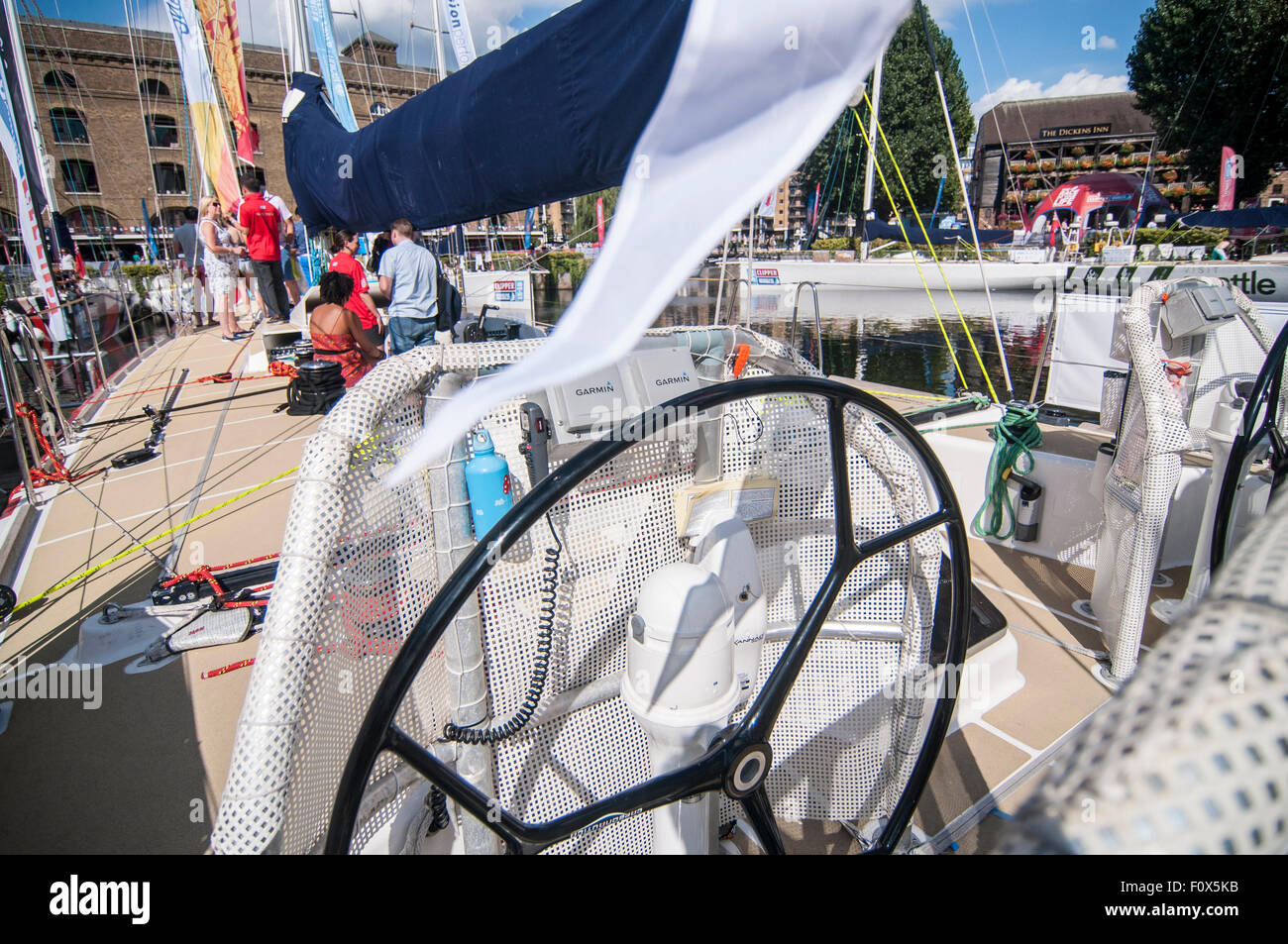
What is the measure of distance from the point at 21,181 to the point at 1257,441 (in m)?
10.5

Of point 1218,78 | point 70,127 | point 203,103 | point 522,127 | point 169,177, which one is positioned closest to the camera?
point 522,127

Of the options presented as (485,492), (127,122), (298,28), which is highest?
(127,122)

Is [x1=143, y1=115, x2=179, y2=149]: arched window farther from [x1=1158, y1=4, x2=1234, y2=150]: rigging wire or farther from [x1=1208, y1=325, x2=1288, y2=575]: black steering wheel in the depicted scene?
[x1=1158, y1=4, x2=1234, y2=150]: rigging wire

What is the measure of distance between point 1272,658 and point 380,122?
272 cm

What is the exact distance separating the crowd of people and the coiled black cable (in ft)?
3.12

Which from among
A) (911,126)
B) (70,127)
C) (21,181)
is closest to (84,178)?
(70,127)

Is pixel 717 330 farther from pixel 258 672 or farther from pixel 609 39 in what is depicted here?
pixel 258 672

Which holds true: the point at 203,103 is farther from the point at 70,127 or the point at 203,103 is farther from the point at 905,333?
the point at 70,127

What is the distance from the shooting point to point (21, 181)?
22.8ft

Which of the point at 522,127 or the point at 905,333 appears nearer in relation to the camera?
the point at 522,127

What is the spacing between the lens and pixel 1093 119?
6188 centimetres

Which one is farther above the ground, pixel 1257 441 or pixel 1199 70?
pixel 1199 70

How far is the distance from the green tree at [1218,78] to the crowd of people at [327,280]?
37.0 meters

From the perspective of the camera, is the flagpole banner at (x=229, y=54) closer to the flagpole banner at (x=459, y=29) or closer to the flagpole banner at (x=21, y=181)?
the flagpole banner at (x=21, y=181)
